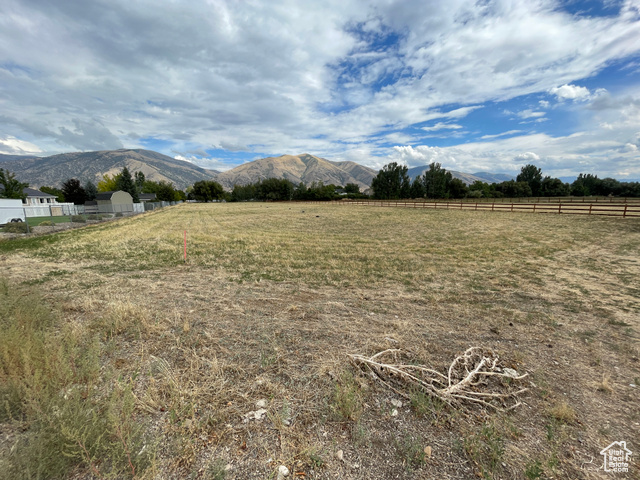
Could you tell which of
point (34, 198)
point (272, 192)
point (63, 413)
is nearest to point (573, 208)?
point (63, 413)

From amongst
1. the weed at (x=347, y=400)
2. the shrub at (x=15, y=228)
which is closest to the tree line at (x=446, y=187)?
the shrub at (x=15, y=228)

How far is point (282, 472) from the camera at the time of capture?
2439 millimetres

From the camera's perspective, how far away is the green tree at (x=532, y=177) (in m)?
91.9

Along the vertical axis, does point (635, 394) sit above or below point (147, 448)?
below

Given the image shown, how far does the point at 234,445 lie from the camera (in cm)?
270

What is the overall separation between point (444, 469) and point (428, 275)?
7.23m

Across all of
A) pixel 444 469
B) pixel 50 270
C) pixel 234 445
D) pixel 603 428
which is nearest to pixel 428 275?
pixel 603 428

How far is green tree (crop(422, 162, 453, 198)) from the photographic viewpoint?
282 ft

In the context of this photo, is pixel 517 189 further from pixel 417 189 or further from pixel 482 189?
pixel 417 189

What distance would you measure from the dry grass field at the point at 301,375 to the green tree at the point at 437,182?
Answer: 8390 centimetres

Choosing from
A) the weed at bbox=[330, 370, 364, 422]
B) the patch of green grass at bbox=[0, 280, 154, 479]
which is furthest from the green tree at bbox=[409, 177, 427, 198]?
the patch of green grass at bbox=[0, 280, 154, 479]

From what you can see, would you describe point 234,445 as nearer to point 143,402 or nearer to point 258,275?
point 143,402

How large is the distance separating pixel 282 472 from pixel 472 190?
106m

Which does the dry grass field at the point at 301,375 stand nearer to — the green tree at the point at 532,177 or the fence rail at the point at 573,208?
the fence rail at the point at 573,208
